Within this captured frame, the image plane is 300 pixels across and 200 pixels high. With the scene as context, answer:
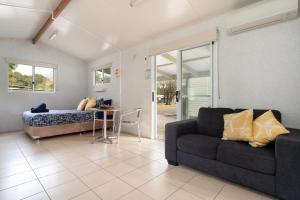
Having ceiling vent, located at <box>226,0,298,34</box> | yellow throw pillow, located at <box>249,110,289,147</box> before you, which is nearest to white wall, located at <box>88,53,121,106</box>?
ceiling vent, located at <box>226,0,298,34</box>

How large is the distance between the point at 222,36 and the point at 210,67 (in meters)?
0.54

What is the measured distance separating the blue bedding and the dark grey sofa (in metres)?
2.81

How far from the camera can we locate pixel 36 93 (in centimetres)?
511

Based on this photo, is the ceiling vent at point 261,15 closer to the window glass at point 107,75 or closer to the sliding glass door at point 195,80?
the sliding glass door at point 195,80

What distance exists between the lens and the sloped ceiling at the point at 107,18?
272 centimetres

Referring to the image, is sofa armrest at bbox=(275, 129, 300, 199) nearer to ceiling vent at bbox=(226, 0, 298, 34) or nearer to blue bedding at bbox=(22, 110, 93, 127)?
ceiling vent at bbox=(226, 0, 298, 34)

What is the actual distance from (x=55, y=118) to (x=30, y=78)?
2.17 metres

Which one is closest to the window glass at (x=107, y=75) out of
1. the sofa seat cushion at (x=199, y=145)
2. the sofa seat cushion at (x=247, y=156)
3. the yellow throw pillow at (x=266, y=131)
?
the sofa seat cushion at (x=199, y=145)

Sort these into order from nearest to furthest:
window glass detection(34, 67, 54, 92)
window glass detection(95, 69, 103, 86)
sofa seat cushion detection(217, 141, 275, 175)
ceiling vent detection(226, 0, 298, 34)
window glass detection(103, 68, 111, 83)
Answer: sofa seat cushion detection(217, 141, 275, 175), ceiling vent detection(226, 0, 298, 34), window glass detection(34, 67, 54, 92), window glass detection(103, 68, 111, 83), window glass detection(95, 69, 103, 86)

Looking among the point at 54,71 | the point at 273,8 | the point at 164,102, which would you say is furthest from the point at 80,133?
the point at 164,102

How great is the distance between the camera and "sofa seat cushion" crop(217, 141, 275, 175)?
1.62 meters

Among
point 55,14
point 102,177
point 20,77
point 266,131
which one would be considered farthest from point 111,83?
point 266,131

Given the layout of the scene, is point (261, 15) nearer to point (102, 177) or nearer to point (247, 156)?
point (247, 156)

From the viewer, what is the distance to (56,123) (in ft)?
12.9
